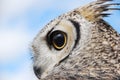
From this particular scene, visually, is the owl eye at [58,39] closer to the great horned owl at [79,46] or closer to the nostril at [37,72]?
the great horned owl at [79,46]

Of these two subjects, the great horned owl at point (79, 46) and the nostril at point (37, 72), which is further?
the nostril at point (37, 72)

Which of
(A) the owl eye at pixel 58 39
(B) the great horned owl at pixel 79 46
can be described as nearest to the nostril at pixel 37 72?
(B) the great horned owl at pixel 79 46

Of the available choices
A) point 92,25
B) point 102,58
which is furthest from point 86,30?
point 102,58

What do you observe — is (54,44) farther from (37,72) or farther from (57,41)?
(37,72)

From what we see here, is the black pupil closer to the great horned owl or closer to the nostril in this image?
the great horned owl

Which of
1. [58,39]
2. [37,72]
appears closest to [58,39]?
[58,39]

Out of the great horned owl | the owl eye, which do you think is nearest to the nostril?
the great horned owl

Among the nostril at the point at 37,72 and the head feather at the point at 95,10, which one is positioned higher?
the head feather at the point at 95,10
